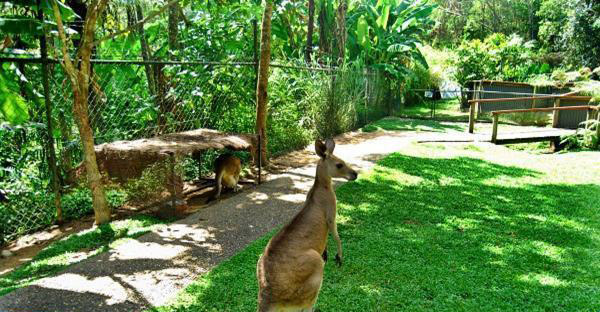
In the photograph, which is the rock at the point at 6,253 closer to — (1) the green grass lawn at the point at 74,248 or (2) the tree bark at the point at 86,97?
(1) the green grass lawn at the point at 74,248

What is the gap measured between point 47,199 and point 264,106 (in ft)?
13.7

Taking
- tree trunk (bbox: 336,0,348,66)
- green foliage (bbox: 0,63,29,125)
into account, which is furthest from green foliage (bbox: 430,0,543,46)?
green foliage (bbox: 0,63,29,125)

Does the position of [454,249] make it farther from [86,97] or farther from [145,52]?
[145,52]

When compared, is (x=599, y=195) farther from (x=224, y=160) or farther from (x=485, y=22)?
(x=485, y=22)

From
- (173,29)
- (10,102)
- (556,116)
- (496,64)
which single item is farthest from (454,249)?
(496,64)

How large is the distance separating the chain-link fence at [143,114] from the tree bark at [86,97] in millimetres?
364

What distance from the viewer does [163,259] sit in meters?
4.88

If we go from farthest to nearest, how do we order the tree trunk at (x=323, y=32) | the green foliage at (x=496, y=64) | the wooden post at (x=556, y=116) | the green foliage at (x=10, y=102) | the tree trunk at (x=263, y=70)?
the green foliage at (x=496, y=64)
the tree trunk at (x=323, y=32)
the wooden post at (x=556, y=116)
the tree trunk at (x=263, y=70)
the green foliage at (x=10, y=102)

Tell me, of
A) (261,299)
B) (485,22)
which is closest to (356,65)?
(261,299)

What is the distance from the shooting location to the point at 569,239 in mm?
5684

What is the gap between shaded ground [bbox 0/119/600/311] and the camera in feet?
13.1

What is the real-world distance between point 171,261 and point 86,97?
241cm

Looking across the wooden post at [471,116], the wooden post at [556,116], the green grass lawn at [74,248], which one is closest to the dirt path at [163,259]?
the green grass lawn at [74,248]

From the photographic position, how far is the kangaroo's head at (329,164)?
448cm
